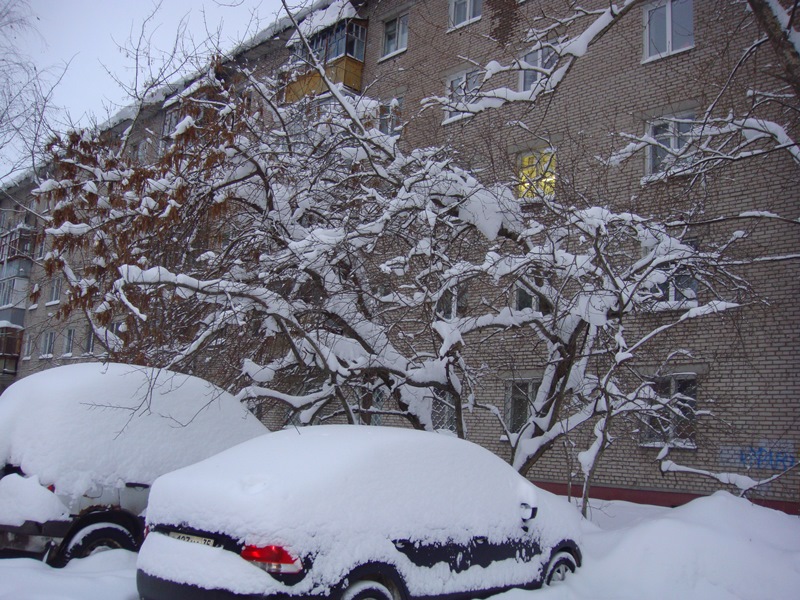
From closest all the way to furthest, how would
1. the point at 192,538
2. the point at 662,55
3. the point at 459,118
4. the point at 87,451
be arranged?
the point at 192,538, the point at 87,451, the point at 459,118, the point at 662,55

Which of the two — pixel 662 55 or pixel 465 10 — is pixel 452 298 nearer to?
pixel 662 55

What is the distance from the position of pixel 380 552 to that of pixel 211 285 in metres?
3.33

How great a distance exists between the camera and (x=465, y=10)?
18.4 meters

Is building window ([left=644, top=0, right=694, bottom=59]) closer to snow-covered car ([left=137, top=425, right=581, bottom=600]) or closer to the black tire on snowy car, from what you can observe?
snow-covered car ([left=137, top=425, right=581, bottom=600])

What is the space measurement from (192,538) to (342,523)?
→ 96 cm

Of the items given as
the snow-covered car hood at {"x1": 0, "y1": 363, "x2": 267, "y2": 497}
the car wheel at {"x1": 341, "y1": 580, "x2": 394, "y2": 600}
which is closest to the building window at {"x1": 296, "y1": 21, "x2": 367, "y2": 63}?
the snow-covered car hood at {"x1": 0, "y1": 363, "x2": 267, "y2": 497}

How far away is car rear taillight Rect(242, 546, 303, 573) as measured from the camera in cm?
377

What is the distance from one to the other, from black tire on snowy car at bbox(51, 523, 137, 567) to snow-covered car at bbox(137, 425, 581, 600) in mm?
1327

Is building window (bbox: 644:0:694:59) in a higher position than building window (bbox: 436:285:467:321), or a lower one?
higher

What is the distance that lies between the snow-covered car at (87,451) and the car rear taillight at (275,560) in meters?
2.45

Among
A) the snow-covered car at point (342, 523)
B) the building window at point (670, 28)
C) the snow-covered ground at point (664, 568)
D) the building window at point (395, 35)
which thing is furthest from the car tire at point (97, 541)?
the building window at point (395, 35)

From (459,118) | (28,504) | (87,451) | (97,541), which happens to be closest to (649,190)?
(459,118)

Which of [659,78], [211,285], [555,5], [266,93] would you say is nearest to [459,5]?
[555,5]

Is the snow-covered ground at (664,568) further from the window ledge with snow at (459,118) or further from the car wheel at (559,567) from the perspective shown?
the window ledge with snow at (459,118)
